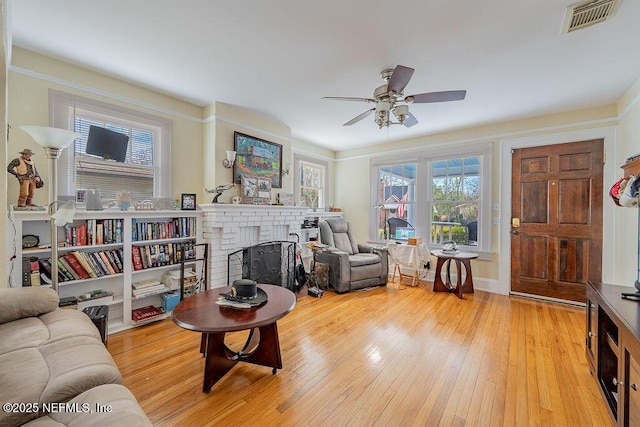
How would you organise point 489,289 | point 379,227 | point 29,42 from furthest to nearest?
point 379,227 < point 489,289 < point 29,42

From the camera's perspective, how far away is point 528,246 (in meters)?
3.72

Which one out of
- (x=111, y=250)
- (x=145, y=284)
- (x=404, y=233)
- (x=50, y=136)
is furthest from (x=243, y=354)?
(x=404, y=233)

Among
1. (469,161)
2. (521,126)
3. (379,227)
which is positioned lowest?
(379,227)

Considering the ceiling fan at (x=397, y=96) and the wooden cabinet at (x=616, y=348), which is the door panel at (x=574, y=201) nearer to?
the wooden cabinet at (x=616, y=348)

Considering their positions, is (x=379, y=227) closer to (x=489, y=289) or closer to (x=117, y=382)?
(x=489, y=289)

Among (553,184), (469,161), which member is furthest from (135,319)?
(553,184)

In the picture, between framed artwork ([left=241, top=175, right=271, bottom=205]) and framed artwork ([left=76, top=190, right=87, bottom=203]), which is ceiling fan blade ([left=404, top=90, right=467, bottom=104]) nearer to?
framed artwork ([left=241, top=175, right=271, bottom=205])

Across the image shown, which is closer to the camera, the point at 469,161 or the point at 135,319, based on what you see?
the point at 135,319

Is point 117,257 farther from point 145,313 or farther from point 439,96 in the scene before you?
point 439,96

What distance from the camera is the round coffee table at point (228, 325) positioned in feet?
5.27

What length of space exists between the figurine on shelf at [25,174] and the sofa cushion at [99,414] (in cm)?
195

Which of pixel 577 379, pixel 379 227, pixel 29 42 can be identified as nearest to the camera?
pixel 577 379

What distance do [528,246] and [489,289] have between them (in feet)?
2.64

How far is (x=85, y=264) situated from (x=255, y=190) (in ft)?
6.28
